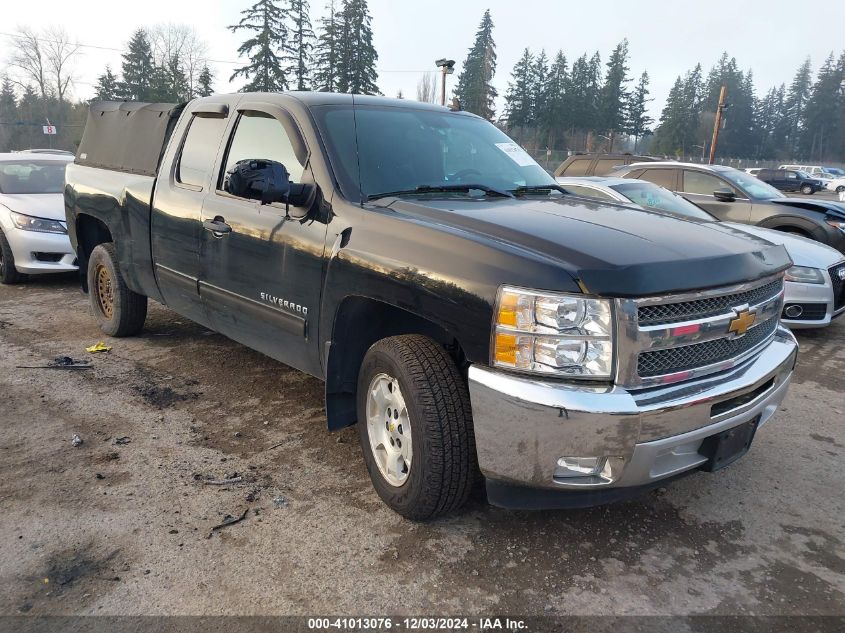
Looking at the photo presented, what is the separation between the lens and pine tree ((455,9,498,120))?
5800 centimetres

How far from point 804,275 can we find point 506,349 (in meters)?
5.15

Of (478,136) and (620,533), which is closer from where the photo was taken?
(620,533)

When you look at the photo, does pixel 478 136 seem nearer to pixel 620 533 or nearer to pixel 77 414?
pixel 620 533

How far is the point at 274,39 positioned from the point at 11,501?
50.5 metres

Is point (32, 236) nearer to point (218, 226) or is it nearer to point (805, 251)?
point (218, 226)

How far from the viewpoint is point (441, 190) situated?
341 centimetres

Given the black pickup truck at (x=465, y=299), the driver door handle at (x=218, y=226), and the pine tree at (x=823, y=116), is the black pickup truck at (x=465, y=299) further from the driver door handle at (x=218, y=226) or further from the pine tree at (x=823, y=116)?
the pine tree at (x=823, y=116)

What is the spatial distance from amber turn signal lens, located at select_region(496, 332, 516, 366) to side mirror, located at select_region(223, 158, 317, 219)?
1363 mm

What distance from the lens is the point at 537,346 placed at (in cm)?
235

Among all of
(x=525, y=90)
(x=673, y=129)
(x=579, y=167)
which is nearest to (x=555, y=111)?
(x=525, y=90)

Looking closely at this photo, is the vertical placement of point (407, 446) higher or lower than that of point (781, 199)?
lower

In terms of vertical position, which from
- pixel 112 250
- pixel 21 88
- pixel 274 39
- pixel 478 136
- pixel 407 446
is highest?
pixel 274 39

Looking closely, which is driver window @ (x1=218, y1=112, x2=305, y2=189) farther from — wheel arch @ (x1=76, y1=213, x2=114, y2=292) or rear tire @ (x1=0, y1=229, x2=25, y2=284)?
rear tire @ (x1=0, y1=229, x2=25, y2=284)

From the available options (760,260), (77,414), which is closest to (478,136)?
(760,260)
